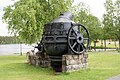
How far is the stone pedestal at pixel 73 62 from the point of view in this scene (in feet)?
45.4

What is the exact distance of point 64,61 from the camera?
13.9 metres

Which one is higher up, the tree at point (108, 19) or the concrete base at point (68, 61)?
the tree at point (108, 19)

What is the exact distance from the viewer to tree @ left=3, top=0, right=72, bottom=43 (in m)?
26.8

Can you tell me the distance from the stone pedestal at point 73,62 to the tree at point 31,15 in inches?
487

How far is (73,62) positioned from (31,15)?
42.8ft

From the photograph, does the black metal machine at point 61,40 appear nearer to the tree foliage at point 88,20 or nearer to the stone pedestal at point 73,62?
the stone pedestal at point 73,62

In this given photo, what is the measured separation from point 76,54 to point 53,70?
1.64 meters

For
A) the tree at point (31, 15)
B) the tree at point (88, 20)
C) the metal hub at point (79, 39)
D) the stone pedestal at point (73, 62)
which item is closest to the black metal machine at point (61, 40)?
the metal hub at point (79, 39)

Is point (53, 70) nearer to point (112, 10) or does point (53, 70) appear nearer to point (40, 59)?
point (40, 59)

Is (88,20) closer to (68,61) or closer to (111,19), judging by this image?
(111,19)

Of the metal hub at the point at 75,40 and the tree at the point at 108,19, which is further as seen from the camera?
the tree at the point at 108,19

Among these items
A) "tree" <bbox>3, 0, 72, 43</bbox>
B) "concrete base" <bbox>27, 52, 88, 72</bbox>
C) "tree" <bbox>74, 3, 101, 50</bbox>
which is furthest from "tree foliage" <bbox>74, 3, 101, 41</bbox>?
"concrete base" <bbox>27, 52, 88, 72</bbox>

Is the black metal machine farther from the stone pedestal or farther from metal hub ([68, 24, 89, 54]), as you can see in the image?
the stone pedestal

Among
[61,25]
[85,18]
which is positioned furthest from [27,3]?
[85,18]
